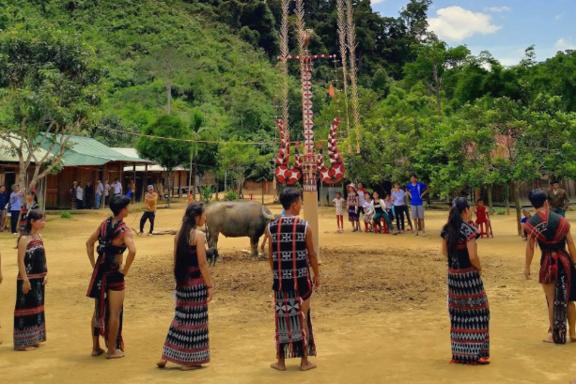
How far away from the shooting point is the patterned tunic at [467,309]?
16.1 ft

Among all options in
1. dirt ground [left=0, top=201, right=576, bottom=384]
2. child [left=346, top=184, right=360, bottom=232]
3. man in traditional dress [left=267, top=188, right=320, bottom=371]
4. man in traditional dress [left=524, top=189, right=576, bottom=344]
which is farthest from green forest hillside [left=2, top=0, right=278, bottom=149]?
man in traditional dress [left=524, top=189, right=576, bottom=344]

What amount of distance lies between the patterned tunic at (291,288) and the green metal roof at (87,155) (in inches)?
850

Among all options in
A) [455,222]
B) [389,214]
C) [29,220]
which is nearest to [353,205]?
[389,214]

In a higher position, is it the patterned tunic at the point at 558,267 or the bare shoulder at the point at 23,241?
the bare shoulder at the point at 23,241

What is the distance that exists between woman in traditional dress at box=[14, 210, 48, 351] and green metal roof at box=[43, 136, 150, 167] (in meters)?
19.7

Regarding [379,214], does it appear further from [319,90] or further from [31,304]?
[319,90]

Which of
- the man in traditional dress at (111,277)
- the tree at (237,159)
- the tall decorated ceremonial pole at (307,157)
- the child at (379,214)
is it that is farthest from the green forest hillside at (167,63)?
the man in traditional dress at (111,277)

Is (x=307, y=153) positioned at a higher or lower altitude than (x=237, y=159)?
lower

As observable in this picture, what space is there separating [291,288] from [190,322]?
953 mm

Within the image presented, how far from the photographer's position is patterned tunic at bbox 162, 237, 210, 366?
4961 mm

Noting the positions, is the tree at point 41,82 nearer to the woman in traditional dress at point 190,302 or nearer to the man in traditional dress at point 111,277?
the man in traditional dress at point 111,277

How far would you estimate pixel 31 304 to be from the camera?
18.9 ft

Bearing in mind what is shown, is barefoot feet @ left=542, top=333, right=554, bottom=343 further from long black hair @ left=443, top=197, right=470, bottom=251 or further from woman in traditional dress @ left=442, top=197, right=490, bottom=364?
long black hair @ left=443, top=197, right=470, bottom=251

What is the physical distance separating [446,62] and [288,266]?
3528cm
